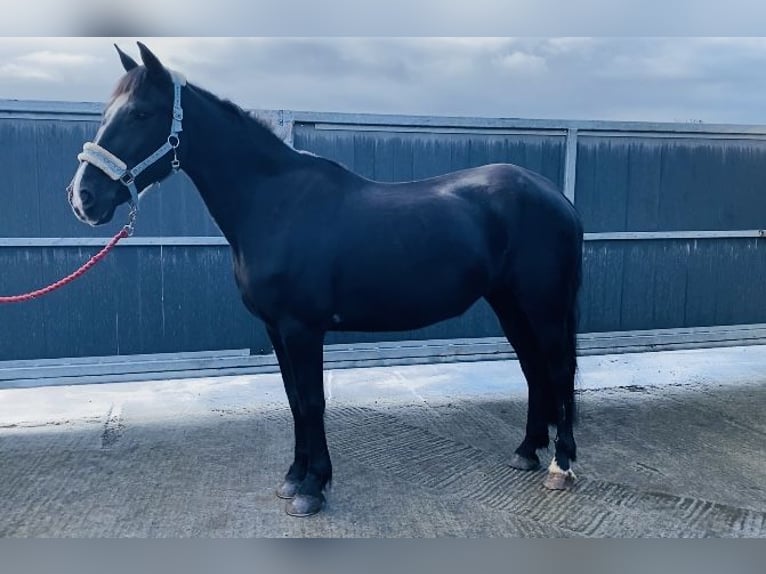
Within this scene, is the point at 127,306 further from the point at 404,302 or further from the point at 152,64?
the point at 404,302

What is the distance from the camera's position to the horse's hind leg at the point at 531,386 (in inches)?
132

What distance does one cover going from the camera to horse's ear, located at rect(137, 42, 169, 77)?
2568 millimetres

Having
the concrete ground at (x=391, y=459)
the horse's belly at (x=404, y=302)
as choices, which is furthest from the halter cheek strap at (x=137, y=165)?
the concrete ground at (x=391, y=459)

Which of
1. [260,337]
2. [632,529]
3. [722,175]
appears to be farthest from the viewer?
[722,175]

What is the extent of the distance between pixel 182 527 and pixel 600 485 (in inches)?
81.3

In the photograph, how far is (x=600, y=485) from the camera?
3143mm

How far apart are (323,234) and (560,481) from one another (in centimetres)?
174

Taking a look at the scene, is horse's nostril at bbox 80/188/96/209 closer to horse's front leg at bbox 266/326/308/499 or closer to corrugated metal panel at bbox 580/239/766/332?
horse's front leg at bbox 266/326/308/499

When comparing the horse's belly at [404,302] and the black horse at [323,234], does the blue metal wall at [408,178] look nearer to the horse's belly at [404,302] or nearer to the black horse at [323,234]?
the black horse at [323,234]

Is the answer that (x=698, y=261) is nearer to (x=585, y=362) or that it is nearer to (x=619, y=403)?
(x=585, y=362)

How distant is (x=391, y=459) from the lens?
3.48 m

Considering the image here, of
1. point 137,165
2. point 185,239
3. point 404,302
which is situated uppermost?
point 137,165

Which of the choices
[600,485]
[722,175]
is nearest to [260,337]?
[600,485]

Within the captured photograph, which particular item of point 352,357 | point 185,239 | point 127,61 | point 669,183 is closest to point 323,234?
point 127,61
